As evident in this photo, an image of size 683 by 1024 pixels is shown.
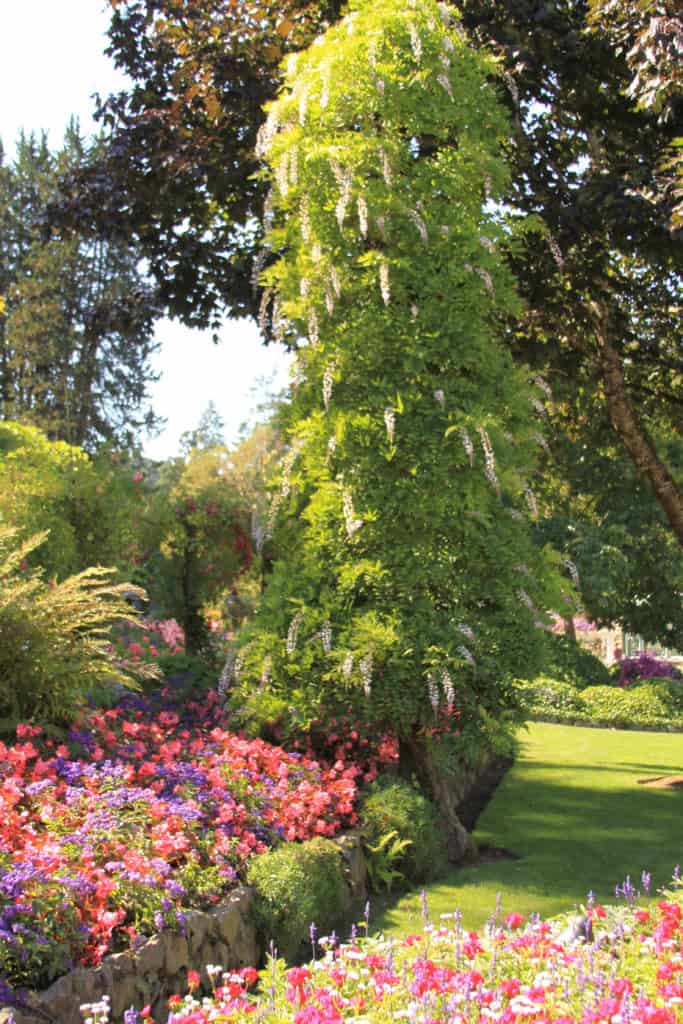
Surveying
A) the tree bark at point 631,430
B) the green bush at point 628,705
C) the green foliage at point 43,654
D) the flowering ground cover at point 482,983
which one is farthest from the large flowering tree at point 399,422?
the green bush at point 628,705

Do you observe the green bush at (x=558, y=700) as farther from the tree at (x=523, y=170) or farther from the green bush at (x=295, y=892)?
the green bush at (x=295, y=892)

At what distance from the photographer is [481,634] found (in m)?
7.98

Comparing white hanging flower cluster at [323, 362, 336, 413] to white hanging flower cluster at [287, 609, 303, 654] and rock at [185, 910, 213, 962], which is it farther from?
rock at [185, 910, 213, 962]

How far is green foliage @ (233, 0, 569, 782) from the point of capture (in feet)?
26.4

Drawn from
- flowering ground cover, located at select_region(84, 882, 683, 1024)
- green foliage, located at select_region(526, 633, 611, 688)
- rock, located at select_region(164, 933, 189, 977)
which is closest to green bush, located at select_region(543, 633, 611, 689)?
green foliage, located at select_region(526, 633, 611, 688)

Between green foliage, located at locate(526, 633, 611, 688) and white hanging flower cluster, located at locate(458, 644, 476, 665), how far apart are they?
1394 centimetres

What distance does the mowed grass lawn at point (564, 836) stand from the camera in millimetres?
7020

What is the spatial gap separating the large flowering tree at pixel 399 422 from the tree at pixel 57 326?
24847 mm

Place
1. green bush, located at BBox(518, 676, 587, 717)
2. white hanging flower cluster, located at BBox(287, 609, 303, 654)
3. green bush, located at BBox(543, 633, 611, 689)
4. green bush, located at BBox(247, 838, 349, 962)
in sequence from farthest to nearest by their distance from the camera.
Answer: green bush, located at BBox(543, 633, 611, 689)
green bush, located at BBox(518, 676, 587, 717)
white hanging flower cluster, located at BBox(287, 609, 303, 654)
green bush, located at BBox(247, 838, 349, 962)

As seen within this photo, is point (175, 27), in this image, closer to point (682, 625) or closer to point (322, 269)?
point (322, 269)

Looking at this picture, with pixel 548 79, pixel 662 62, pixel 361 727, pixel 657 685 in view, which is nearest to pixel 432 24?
pixel 662 62

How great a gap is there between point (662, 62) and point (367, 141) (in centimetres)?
239

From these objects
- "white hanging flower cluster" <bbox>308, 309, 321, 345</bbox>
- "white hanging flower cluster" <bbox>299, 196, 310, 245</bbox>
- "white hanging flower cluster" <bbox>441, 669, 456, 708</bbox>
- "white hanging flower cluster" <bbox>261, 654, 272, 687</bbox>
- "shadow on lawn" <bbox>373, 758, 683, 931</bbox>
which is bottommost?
"shadow on lawn" <bbox>373, 758, 683, 931</bbox>

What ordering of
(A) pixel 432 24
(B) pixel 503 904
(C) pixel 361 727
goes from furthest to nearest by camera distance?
(A) pixel 432 24, (C) pixel 361 727, (B) pixel 503 904
